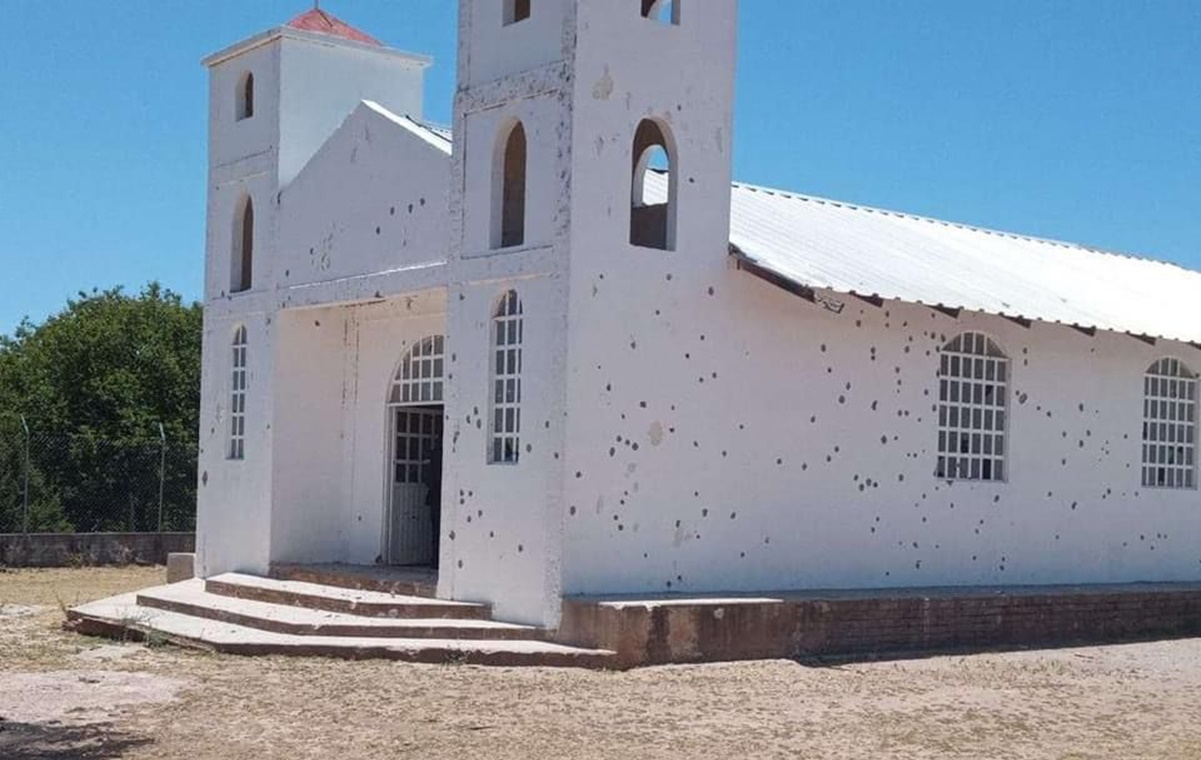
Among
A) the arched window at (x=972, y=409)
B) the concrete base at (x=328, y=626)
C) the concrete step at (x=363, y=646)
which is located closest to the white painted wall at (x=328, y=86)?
the concrete base at (x=328, y=626)

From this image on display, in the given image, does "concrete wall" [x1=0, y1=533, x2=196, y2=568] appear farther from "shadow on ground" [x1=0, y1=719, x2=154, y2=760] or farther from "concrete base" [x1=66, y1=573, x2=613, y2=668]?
"shadow on ground" [x1=0, y1=719, x2=154, y2=760]

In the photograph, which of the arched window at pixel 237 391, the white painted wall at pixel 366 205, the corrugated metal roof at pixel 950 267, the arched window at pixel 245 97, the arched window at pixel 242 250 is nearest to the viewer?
the corrugated metal roof at pixel 950 267

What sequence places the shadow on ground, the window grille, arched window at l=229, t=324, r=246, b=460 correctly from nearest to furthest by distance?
the shadow on ground < the window grille < arched window at l=229, t=324, r=246, b=460

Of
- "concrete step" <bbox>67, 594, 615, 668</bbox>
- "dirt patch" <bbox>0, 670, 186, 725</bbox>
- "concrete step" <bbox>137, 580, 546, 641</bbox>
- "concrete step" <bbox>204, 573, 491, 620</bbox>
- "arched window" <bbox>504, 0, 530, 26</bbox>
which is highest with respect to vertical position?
"arched window" <bbox>504, 0, 530, 26</bbox>

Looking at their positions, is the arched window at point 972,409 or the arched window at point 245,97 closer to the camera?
the arched window at point 972,409

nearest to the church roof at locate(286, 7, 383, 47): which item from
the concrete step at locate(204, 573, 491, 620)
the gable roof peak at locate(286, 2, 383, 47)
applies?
the gable roof peak at locate(286, 2, 383, 47)

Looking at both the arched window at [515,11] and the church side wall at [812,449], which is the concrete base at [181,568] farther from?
the arched window at [515,11]

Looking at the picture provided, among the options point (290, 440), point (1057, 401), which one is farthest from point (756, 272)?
point (290, 440)

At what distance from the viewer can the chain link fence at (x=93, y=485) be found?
25.8 metres

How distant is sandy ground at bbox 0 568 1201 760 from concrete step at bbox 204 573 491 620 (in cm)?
145

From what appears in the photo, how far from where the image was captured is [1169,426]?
2089 cm

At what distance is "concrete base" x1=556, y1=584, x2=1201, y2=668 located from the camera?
14336mm

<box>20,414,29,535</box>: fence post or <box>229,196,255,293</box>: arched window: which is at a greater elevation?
<box>229,196,255,293</box>: arched window

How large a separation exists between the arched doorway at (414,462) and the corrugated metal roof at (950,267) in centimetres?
375
